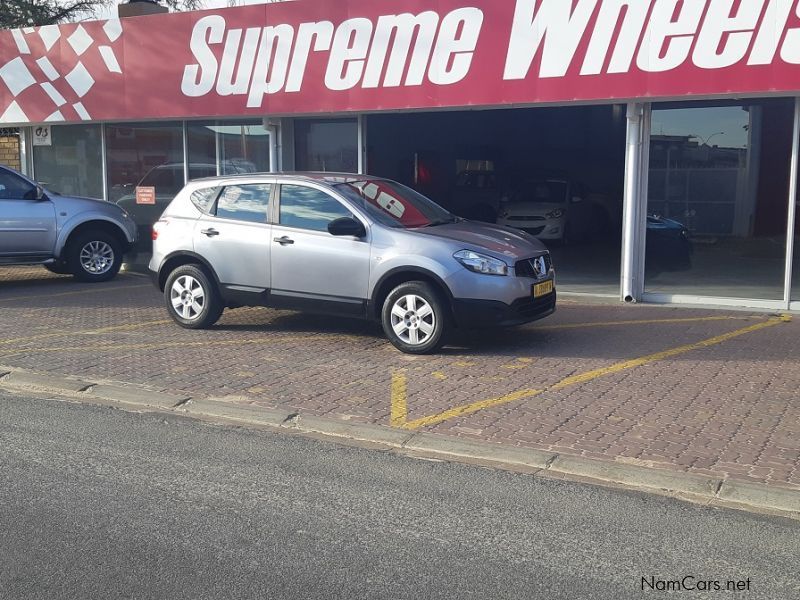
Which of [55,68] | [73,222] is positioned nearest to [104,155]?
[55,68]

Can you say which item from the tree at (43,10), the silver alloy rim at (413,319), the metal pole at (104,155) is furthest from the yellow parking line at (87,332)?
the tree at (43,10)

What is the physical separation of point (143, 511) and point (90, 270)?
406 inches

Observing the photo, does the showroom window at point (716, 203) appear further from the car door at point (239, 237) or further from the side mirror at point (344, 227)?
the car door at point (239, 237)

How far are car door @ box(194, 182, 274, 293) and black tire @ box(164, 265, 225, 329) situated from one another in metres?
0.20

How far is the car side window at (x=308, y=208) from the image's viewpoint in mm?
9672

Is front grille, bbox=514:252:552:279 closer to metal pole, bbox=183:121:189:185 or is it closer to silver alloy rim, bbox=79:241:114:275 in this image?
silver alloy rim, bbox=79:241:114:275

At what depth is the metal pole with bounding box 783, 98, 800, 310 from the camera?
37.5 feet

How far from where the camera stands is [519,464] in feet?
19.9

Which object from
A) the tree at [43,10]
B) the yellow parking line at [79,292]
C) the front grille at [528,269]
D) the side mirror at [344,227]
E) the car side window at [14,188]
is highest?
the tree at [43,10]

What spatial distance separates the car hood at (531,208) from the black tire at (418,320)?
374 inches

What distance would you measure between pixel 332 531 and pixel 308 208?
5.41 meters

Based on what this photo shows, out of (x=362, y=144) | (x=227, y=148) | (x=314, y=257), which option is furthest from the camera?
(x=227, y=148)

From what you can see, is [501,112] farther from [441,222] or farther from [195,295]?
[195,295]

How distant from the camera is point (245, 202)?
10250mm
